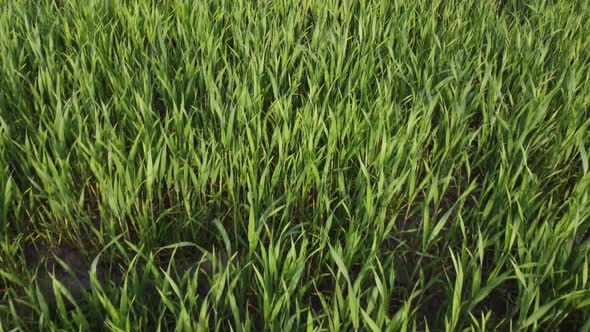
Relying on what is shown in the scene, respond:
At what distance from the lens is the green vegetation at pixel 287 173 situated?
1054 mm

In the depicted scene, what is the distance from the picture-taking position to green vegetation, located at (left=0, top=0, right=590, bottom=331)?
105 centimetres

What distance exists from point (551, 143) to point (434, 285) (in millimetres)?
605

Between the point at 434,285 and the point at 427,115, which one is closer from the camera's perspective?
the point at 434,285

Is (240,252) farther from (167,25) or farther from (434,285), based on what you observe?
(167,25)

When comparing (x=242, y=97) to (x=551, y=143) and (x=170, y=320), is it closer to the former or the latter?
(x=170, y=320)

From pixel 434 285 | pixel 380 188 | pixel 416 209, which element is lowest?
pixel 434 285

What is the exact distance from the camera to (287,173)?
1.35 m

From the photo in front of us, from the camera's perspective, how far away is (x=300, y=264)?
1.02 metres

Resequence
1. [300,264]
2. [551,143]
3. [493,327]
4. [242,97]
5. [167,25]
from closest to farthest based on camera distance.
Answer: [300,264] < [493,327] < [242,97] < [551,143] < [167,25]

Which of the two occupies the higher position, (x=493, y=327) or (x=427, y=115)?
(x=427, y=115)

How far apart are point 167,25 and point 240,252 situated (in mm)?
926

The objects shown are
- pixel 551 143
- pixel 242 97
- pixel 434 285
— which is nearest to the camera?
pixel 434 285

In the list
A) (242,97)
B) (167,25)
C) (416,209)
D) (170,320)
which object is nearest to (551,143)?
(416,209)

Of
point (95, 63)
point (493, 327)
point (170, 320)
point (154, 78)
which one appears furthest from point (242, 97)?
point (493, 327)
